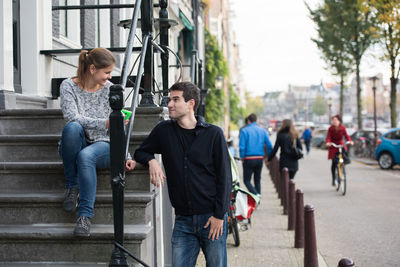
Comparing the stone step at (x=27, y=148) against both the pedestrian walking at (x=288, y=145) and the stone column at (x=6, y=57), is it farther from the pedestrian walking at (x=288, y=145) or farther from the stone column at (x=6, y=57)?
the pedestrian walking at (x=288, y=145)

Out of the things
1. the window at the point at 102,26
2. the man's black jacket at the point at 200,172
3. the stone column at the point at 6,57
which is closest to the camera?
the man's black jacket at the point at 200,172

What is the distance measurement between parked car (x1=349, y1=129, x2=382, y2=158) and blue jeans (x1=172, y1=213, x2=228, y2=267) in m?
24.4

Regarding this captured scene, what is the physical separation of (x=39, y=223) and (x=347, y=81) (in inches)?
1470

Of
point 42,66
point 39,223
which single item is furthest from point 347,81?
point 39,223

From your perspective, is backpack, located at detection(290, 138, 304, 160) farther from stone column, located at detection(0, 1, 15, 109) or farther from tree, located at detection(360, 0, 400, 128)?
tree, located at detection(360, 0, 400, 128)

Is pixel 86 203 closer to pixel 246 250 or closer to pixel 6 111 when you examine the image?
pixel 6 111

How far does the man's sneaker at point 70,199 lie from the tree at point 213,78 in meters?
19.8

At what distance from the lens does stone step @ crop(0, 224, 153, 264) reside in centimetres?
393

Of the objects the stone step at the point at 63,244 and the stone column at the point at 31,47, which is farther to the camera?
the stone column at the point at 31,47

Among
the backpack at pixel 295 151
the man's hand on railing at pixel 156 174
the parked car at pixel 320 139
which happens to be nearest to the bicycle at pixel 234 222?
the man's hand on railing at pixel 156 174

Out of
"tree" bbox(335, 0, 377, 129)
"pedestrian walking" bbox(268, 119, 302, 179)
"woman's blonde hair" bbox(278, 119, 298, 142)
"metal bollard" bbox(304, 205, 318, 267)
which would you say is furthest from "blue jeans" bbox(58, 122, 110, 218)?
"tree" bbox(335, 0, 377, 129)

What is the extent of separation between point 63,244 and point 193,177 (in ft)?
3.95

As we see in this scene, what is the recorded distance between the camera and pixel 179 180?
11.7 ft

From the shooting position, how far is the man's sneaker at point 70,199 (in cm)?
409
